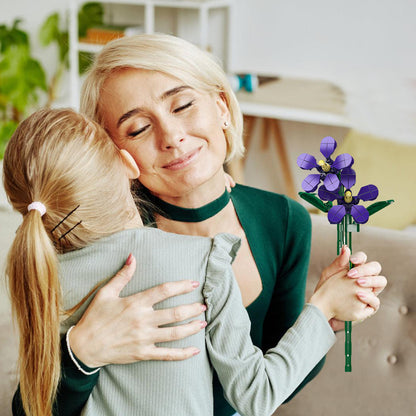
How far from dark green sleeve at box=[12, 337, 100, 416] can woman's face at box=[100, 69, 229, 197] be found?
35 cm

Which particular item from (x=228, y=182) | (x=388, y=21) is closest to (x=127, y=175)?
(x=228, y=182)

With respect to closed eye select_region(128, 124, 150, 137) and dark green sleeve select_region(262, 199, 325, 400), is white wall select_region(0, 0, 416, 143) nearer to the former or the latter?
dark green sleeve select_region(262, 199, 325, 400)

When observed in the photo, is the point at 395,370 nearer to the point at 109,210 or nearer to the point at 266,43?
the point at 109,210

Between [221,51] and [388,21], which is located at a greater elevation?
[388,21]

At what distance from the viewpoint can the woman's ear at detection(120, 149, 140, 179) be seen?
104 cm

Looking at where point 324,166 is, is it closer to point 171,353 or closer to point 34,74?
point 171,353

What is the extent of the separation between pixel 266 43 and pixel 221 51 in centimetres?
33

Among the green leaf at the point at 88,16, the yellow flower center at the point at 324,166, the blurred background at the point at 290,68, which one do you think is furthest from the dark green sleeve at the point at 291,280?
the green leaf at the point at 88,16

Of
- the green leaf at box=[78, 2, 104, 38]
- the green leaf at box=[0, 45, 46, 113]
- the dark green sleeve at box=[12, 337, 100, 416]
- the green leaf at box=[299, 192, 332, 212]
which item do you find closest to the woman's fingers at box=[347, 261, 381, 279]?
the green leaf at box=[299, 192, 332, 212]

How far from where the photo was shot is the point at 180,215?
3.92 ft

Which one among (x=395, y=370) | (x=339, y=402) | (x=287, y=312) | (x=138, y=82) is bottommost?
(x=339, y=402)

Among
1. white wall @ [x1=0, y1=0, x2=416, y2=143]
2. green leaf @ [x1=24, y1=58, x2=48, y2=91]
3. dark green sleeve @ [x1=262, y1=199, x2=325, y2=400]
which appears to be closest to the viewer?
dark green sleeve @ [x1=262, y1=199, x2=325, y2=400]

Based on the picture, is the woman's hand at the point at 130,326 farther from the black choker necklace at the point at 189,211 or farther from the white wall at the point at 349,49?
the white wall at the point at 349,49

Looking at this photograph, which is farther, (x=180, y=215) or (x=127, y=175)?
(x=180, y=215)
